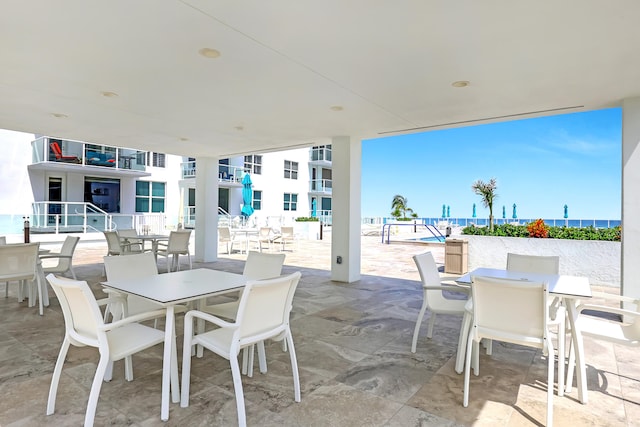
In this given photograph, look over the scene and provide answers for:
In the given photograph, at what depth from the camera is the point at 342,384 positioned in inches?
102

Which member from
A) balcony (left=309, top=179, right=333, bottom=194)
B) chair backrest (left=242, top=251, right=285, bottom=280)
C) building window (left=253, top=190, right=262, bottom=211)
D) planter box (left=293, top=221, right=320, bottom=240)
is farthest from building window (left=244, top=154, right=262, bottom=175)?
chair backrest (left=242, top=251, right=285, bottom=280)

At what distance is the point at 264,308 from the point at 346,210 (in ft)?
14.6

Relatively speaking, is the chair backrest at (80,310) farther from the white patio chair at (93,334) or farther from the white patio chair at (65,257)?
the white patio chair at (65,257)

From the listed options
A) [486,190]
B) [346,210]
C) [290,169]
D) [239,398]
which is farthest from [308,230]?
[239,398]

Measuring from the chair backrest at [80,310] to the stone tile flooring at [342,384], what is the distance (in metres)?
0.49

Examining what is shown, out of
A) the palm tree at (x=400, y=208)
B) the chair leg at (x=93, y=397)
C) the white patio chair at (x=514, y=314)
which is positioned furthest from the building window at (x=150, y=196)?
the palm tree at (x=400, y=208)

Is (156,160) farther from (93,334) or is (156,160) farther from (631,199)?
(631,199)

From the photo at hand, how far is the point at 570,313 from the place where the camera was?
2529 millimetres

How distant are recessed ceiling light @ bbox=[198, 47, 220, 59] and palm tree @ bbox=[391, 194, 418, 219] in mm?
24617

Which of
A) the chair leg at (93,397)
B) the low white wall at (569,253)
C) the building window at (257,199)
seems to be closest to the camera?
the chair leg at (93,397)

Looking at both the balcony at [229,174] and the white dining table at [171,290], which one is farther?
the balcony at [229,174]

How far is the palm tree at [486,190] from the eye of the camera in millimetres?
9734

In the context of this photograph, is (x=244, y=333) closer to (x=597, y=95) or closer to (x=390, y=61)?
(x=390, y=61)

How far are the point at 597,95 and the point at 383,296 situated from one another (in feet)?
12.0
